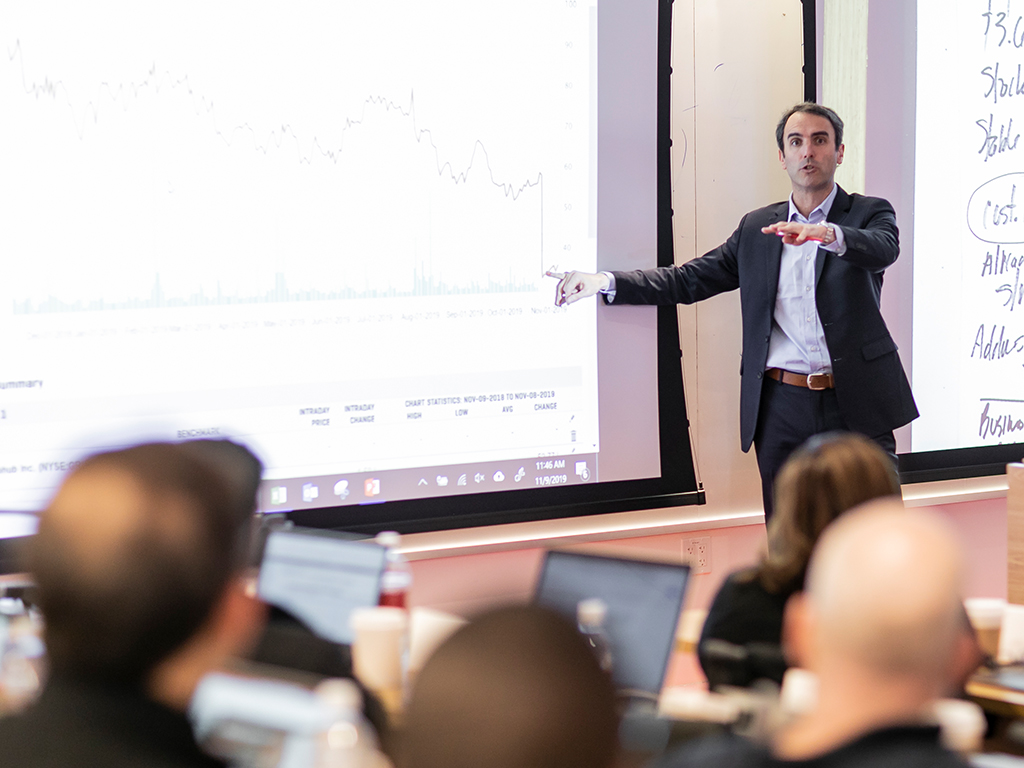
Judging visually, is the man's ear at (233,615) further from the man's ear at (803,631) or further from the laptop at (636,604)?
A: the laptop at (636,604)

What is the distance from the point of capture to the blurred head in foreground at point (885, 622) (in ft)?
3.44

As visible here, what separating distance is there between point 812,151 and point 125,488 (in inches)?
108

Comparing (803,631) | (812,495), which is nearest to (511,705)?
(803,631)

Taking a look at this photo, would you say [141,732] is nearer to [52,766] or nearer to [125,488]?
[52,766]

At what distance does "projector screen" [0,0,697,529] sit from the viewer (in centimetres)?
270

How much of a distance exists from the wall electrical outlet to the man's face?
121 centimetres

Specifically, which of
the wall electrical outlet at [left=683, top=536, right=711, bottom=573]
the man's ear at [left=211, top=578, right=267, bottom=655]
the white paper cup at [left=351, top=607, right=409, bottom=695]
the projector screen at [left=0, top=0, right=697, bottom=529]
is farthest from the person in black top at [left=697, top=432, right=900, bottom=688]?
the wall electrical outlet at [left=683, top=536, right=711, bottom=573]

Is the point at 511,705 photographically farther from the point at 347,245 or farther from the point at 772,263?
the point at 772,263

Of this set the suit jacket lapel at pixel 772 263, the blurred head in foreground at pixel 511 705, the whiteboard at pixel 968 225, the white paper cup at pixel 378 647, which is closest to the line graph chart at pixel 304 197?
the suit jacket lapel at pixel 772 263

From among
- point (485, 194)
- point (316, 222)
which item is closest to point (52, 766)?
point (316, 222)

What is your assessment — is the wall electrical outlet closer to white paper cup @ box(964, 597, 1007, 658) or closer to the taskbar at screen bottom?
the taskbar at screen bottom

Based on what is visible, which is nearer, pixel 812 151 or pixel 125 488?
pixel 125 488

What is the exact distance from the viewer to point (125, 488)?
1.00m

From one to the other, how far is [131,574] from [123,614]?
0.04 metres
